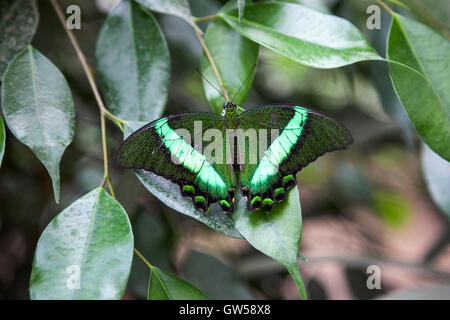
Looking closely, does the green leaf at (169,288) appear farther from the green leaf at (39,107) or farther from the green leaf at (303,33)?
the green leaf at (303,33)

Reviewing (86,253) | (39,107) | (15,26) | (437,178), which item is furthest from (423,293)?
(15,26)

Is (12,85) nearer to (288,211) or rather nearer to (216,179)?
(216,179)

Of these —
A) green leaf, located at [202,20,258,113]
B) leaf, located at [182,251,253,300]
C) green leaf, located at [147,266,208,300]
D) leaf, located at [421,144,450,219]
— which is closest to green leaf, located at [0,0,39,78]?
green leaf, located at [202,20,258,113]

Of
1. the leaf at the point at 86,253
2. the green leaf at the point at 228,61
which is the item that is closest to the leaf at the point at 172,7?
the green leaf at the point at 228,61

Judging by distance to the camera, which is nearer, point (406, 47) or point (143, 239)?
point (406, 47)

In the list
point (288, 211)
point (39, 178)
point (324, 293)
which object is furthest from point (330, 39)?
point (39, 178)

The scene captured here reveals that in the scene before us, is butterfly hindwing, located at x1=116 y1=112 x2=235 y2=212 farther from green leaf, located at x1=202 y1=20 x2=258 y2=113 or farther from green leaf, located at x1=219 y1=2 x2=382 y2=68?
green leaf, located at x1=219 y1=2 x2=382 y2=68

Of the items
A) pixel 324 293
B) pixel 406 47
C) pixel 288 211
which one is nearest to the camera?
pixel 288 211
